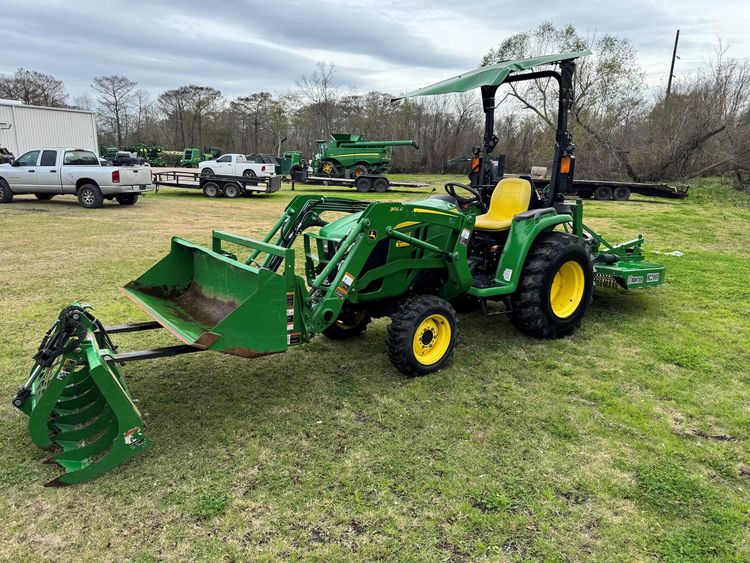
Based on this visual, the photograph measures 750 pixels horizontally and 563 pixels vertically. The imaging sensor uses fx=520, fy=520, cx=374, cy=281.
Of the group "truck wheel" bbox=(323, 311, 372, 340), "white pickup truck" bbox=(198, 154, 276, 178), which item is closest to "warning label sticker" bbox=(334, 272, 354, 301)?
"truck wheel" bbox=(323, 311, 372, 340)

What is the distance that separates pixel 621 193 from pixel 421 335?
66.1 ft

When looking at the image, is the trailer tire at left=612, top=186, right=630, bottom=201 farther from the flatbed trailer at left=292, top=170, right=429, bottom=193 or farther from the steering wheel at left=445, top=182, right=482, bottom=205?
the steering wheel at left=445, top=182, right=482, bottom=205

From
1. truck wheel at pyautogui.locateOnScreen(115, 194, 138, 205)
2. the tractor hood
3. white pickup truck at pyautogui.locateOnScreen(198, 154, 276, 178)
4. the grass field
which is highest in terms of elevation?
the tractor hood

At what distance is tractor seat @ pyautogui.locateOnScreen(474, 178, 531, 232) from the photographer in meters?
5.38

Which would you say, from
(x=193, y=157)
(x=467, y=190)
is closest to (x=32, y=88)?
(x=193, y=157)

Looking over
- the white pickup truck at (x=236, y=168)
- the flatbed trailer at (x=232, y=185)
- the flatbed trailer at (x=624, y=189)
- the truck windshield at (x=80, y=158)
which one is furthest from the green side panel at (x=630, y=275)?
the white pickup truck at (x=236, y=168)

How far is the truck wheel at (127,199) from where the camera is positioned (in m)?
16.2

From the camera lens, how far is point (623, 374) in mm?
A: 4473

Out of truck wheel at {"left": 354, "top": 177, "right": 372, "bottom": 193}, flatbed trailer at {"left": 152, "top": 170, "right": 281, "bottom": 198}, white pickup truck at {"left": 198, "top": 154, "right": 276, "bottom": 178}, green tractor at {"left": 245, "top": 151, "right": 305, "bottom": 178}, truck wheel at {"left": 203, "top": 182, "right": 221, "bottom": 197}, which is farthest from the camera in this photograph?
green tractor at {"left": 245, "top": 151, "right": 305, "bottom": 178}

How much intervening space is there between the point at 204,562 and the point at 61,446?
134 cm

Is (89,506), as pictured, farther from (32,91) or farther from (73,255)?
(32,91)

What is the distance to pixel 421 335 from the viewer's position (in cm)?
432

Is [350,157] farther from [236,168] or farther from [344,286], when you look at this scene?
[344,286]

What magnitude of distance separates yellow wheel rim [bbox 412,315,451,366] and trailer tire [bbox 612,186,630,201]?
65.0 ft
